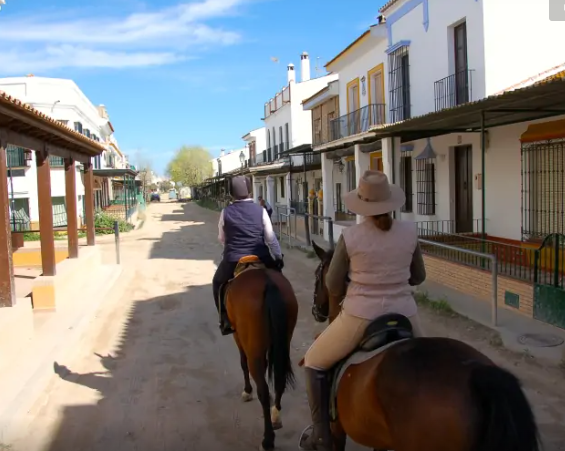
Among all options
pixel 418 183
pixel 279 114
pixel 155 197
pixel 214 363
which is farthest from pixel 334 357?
pixel 155 197

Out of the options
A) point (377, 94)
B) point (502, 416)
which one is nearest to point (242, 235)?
point (502, 416)

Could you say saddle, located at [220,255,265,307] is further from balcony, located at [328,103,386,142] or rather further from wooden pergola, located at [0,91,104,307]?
balcony, located at [328,103,386,142]

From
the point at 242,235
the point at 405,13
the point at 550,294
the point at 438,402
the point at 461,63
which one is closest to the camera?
the point at 438,402

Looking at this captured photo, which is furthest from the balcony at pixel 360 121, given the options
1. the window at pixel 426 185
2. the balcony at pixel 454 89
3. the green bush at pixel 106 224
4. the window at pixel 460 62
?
the green bush at pixel 106 224

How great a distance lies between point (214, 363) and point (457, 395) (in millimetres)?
4470

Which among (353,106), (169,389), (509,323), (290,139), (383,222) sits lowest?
(169,389)

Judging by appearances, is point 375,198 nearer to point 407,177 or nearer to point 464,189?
point 464,189

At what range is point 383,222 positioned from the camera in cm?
299

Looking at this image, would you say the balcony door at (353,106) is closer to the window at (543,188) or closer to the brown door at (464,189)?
the brown door at (464,189)

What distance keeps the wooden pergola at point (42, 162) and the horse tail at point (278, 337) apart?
4.02 metres

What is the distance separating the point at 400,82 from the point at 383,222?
1371 centimetres

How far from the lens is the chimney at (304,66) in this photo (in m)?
36.6

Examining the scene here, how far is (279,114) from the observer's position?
36.6 m

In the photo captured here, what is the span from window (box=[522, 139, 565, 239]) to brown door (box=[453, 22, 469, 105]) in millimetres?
2561
